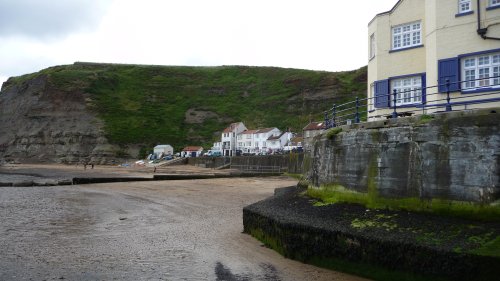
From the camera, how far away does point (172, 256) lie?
1367 centimetres

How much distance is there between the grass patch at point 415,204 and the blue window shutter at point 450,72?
6.42m

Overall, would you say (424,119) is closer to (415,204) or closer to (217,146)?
(415,204)

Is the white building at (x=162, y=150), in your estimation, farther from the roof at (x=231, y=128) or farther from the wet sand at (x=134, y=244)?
the wet sand at (x=134, y=244)

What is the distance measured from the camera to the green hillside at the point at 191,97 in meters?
108

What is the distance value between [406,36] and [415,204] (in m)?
11.6

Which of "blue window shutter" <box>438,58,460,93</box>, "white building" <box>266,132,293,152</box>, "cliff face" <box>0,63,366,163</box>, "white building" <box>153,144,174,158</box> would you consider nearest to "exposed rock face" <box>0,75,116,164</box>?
"cliff face" <box>0,63,366,163</box>

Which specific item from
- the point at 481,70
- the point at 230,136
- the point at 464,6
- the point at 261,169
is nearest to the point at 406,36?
the point at 464,6

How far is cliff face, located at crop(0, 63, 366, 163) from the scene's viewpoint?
101000mm

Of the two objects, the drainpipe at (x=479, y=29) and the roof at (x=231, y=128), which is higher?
the roof at (x=231, y=128)

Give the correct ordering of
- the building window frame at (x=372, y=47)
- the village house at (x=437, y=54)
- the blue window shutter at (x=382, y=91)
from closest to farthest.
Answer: the village house at (x=437, y=54) → the blue window shutter at (x=382, y=91) → the building window frame at (x=372, y=47)

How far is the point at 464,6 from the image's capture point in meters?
17.3

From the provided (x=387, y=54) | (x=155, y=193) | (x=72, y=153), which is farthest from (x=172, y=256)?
(x=72, y=153)

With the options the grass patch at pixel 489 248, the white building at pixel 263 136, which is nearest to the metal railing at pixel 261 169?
the white building at pixel 263 136

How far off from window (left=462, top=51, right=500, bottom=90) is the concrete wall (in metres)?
5.12
